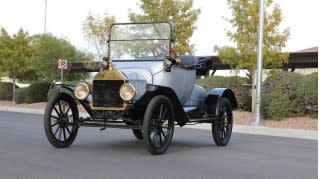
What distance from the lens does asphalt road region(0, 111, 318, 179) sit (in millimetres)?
7453

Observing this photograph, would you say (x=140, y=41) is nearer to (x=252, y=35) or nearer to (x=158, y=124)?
(x=158, y=124)

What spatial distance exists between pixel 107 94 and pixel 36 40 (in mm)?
29656

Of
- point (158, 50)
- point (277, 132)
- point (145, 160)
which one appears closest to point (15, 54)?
point (277, 132)

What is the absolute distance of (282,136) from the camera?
15656 mm

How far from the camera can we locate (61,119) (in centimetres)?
1005

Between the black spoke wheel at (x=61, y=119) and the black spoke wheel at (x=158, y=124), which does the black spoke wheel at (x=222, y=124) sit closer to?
the black spoke wheel at (x=158, y=124)

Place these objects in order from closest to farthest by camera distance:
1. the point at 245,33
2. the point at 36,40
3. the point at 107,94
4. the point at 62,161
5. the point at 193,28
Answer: the point at 62,161, the point at 107,94, the point at 245,33, the point at 193,28, the point at 36,40

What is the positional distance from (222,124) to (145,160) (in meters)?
3.37

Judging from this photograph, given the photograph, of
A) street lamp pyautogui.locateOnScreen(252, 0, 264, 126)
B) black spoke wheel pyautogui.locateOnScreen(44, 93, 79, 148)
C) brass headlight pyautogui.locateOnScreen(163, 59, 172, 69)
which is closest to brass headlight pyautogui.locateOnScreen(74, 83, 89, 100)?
black spoke wheel pyautogui.locateOnScreen(44, 93, 79, 148)

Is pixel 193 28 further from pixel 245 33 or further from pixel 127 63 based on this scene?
pixel 127 63

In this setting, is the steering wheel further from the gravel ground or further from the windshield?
the gravel ground

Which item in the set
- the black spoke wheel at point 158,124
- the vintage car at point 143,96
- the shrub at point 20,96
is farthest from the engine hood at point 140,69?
the shrub at point 20,96

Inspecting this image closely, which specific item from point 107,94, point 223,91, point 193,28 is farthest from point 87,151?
point 193,28

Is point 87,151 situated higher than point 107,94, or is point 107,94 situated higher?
point 107,94
